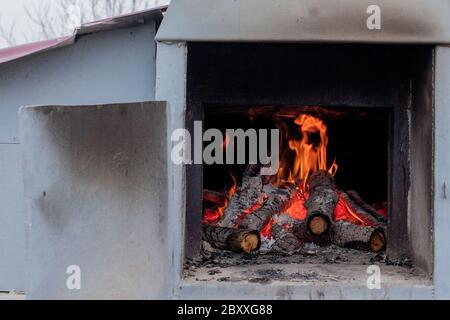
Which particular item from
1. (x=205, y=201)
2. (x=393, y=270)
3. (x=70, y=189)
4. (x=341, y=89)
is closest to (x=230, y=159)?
(x=205, y=201)

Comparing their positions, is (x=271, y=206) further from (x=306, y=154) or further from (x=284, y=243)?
(x=306, y=154)

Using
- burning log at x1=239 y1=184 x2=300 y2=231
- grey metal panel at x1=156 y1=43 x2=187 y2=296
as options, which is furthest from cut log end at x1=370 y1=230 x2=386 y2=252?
grey metal panel at x1=156 y1=43 x2=187 y2=296

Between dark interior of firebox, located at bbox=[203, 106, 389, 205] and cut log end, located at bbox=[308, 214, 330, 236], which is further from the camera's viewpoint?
dark interior of firebox, located at bbox=[203, 106, 389, 205]

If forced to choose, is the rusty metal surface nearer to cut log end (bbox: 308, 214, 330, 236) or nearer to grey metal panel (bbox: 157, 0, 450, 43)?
grey metal panel (bbox: 157, 0, 450, 43)

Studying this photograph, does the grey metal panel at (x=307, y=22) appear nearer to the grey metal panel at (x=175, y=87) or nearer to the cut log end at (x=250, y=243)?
the grey metal panel at (x=175, y=87)

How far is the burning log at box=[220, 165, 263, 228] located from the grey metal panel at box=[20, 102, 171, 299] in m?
1.75

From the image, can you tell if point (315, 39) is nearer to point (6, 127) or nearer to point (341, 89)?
point (341, 89)

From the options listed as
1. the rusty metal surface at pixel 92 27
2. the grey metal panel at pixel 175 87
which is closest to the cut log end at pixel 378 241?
the grey metal panel at pixel 175 87

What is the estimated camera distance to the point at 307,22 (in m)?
4.19

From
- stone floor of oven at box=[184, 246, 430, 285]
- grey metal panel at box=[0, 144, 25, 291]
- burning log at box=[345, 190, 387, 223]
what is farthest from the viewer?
burning log at box=[345, 190, 387, 223]

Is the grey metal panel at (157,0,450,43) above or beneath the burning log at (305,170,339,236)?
above

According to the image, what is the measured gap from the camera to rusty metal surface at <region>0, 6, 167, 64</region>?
495 cm

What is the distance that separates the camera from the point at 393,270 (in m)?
4.68

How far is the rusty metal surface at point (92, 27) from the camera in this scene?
195 inches
